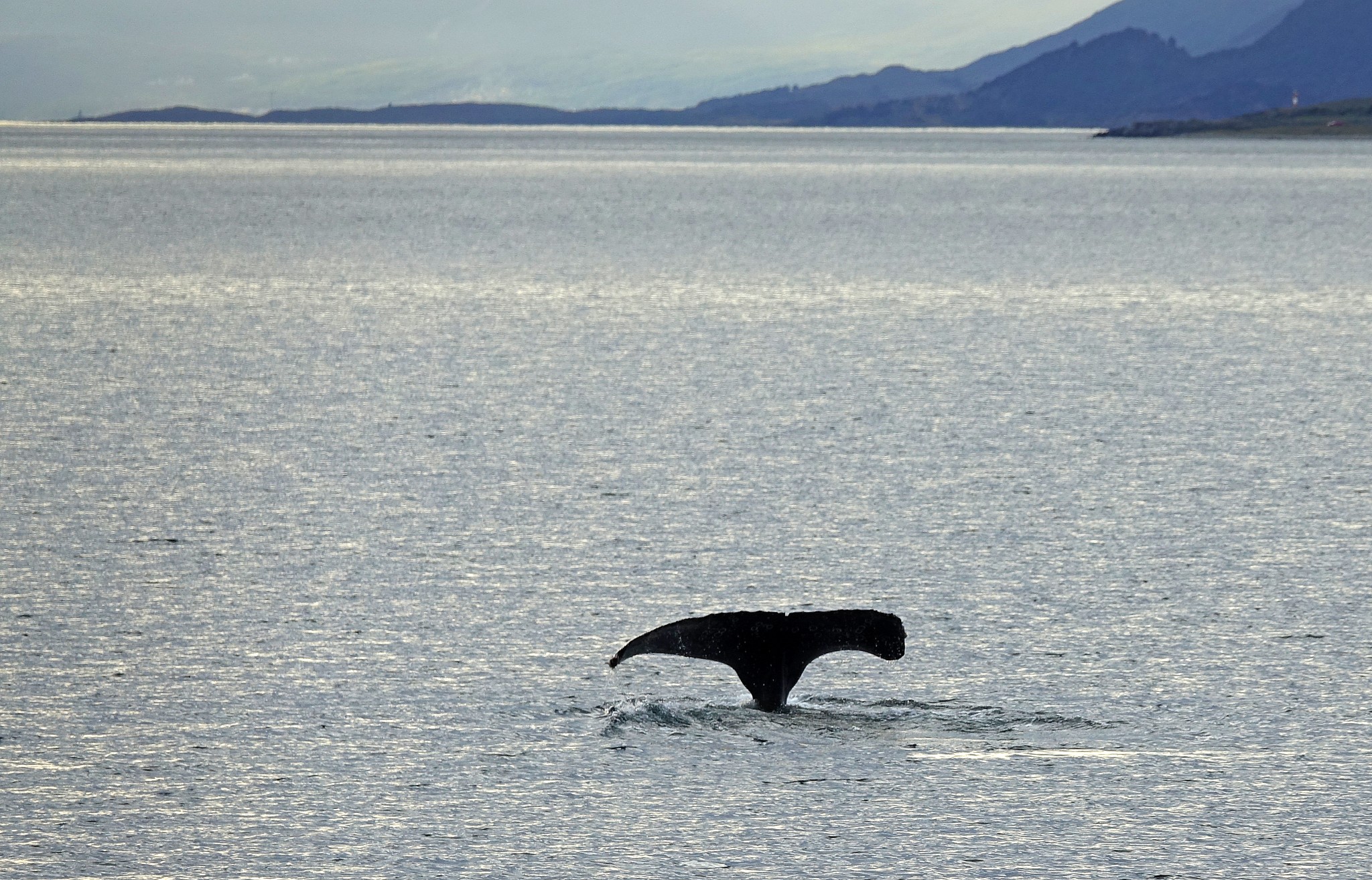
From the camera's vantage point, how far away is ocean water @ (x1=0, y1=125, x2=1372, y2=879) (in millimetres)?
6188

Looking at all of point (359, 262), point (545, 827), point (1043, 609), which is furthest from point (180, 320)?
point (545, 827)

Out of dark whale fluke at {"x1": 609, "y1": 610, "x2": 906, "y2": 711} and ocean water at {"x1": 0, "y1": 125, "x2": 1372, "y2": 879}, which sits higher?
dark whale fluke at {"x1": 609, "y1": 610, "x2": 906, "y2": 711}

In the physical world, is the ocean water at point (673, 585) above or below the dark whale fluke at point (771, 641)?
below

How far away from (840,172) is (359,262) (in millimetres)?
90203

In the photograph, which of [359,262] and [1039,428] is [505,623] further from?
[359,262]

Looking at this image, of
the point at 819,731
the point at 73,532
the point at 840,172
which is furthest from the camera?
the point at 840,172

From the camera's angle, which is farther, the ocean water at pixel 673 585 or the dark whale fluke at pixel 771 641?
the dark whale fluke at pixel 771 641

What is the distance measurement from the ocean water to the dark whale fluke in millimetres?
215

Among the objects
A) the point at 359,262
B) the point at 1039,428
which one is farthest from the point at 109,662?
the point at 359,262

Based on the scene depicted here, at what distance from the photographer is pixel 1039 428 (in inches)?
591

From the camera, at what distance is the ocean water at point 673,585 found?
6188 millimetres

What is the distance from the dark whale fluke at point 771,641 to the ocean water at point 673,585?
0.70ft

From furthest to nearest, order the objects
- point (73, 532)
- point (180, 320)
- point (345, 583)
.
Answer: point (180, 320)
point (73, 532)
point (345, 583)

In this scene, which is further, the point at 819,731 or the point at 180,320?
the point at 180,320
